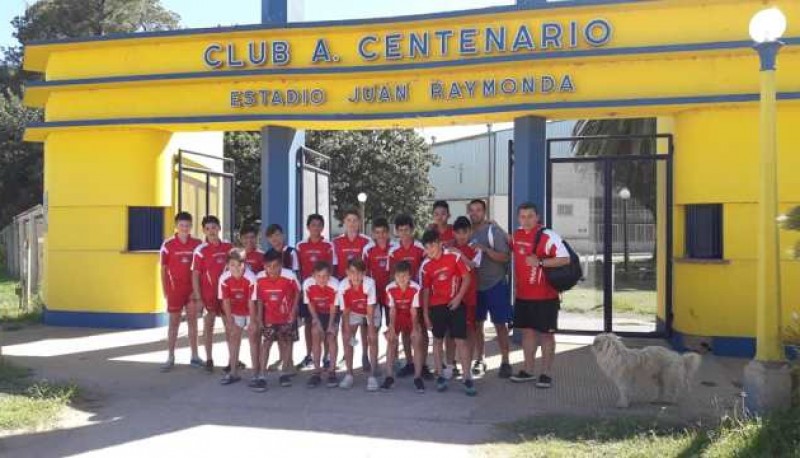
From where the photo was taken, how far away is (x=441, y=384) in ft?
22.4

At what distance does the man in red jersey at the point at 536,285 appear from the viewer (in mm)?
6883

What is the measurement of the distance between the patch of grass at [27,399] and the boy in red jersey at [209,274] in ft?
4.77

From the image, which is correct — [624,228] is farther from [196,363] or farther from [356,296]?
[196,363]

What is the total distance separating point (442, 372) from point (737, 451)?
286 cm

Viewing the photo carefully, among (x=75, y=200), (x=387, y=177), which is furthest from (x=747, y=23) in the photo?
(x=387, y=177)

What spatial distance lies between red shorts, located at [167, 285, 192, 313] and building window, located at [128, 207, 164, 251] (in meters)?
2.98

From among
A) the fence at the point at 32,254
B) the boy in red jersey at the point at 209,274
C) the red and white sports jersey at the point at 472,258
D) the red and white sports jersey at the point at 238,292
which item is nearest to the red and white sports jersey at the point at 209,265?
the boy in red jersey at the point at 209,274

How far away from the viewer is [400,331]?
278 inches

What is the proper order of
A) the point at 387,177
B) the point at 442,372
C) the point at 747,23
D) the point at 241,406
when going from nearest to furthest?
the point at 241,406 < the point at 442,372 < the point at 747,23 < the point at 387,177

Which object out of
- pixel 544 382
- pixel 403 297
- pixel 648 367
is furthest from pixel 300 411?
pixel 648 367

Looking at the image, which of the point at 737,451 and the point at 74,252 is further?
the point at 74,252

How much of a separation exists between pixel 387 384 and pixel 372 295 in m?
0.86

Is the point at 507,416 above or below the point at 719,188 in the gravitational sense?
below

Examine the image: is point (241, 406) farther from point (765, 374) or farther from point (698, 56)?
point (698, 56)
